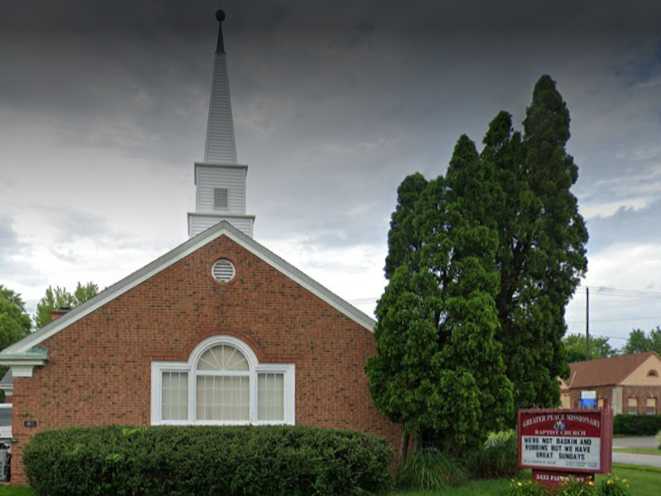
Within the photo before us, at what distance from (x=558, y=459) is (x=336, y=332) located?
256 inches

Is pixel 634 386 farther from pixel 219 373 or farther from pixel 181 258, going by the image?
pixel 181 258

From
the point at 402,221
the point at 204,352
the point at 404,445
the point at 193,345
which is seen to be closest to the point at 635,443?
the point at 404,445

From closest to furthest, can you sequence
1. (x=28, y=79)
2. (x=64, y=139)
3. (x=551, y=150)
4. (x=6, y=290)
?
(x=28, y=79), (x=551, y=150), (x=64, y=139), (x=6, y=290)

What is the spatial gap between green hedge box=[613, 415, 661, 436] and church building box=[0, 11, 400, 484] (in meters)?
36.8

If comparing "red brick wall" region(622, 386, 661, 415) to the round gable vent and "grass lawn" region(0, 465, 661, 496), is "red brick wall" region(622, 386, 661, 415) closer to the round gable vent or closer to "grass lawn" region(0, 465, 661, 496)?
"grass lawn" region(0, 465, 661, 496)

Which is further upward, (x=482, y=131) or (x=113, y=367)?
(x=482, y=131)

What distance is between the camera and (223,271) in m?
18.0

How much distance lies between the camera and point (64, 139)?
20516 mm

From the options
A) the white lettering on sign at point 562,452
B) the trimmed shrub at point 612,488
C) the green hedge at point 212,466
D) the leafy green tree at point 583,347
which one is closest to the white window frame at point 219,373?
the green hedge at point 212,466

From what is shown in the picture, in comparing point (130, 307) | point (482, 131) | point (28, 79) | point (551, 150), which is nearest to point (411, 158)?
point (482, 131)

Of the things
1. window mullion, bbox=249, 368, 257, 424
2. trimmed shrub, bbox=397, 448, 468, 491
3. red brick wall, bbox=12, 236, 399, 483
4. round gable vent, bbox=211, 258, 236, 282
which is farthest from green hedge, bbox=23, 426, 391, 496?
round gable vent, bbox=211, 258, 236, 282

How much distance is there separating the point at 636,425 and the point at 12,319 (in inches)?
1854

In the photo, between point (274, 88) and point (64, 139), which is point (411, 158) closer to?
point (274, 88)

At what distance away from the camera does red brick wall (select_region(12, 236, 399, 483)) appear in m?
16.9
